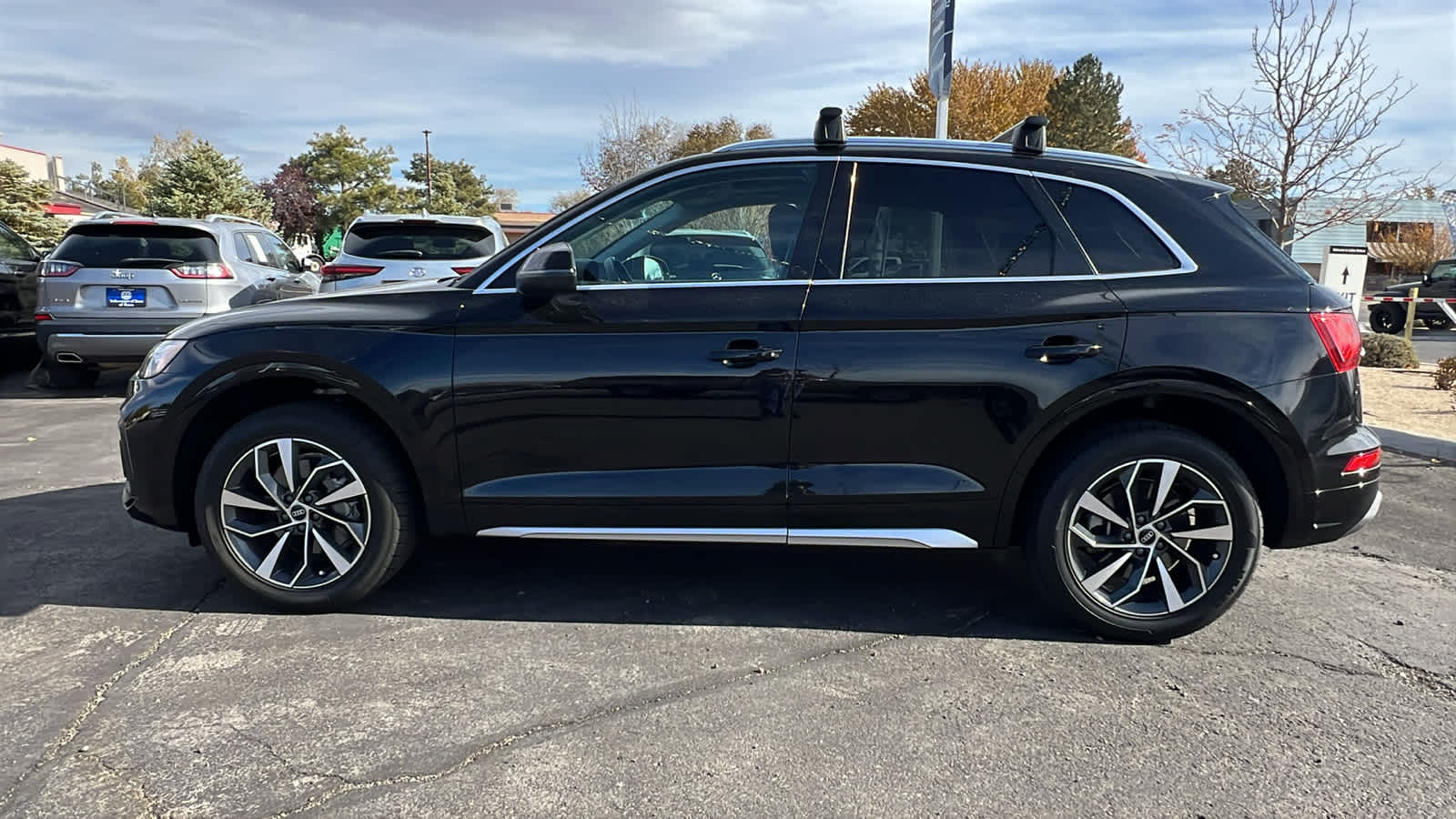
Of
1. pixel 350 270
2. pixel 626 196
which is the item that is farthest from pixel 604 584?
pixel 350 270

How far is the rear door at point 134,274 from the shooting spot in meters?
8.24

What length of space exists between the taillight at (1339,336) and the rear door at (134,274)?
8.63 metres

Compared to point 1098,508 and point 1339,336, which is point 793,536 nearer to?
point 1098,508

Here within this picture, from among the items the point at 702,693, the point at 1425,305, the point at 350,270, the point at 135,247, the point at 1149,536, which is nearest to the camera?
the point at 702,693

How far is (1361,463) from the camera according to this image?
3273mm

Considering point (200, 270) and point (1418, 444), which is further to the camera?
point (200, 270)

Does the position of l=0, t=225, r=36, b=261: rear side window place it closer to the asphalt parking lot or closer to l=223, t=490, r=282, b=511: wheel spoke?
the asphalt parking lot

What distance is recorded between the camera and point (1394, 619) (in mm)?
3619

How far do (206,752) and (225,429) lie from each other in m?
1.49

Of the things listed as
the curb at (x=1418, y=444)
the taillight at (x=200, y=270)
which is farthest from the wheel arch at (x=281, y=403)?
the curb at (x=1418, y=444)

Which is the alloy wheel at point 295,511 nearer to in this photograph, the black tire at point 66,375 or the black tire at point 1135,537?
the black tire at point 1135,537

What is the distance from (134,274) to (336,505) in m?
6.41

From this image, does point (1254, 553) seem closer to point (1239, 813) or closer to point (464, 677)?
point (1239, 813)

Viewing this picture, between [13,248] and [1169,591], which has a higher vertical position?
[13,248]
